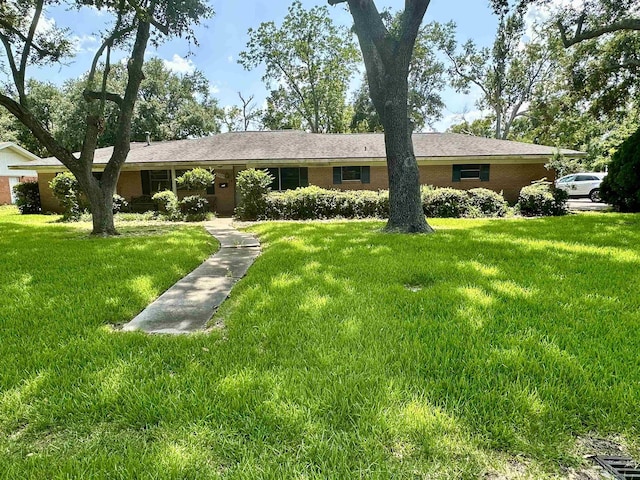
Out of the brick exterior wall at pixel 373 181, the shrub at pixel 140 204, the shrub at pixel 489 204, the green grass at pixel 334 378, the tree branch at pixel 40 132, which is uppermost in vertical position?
the tree branch at pixel 40 132

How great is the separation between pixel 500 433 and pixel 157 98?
39388 millimetres

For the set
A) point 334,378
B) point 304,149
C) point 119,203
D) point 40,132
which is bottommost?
point 334,378

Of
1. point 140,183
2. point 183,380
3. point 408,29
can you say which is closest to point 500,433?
point 183,380

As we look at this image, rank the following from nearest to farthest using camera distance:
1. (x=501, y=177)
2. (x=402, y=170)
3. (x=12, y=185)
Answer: (x=402, y=170)
(x=501, y=177)
(x=12, y=185)

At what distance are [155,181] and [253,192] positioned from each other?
7107 millimetres

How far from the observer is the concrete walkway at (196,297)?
3.59m

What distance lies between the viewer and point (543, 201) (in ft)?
44.6

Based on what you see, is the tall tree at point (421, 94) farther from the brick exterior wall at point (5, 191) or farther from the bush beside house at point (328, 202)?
the brick exterior wall at point (5, 191)

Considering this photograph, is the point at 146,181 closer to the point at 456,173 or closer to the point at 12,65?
the point at 12,65

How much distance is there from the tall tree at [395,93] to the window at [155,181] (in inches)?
509

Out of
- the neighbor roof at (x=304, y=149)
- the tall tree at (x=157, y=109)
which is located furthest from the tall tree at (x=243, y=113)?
the neighbor roof at (x=304, y=149)

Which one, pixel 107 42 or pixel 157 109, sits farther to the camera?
pixel 157 109

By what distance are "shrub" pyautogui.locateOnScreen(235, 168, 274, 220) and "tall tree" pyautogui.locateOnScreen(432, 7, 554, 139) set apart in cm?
2411

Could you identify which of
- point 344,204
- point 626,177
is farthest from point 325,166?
point 626,177
